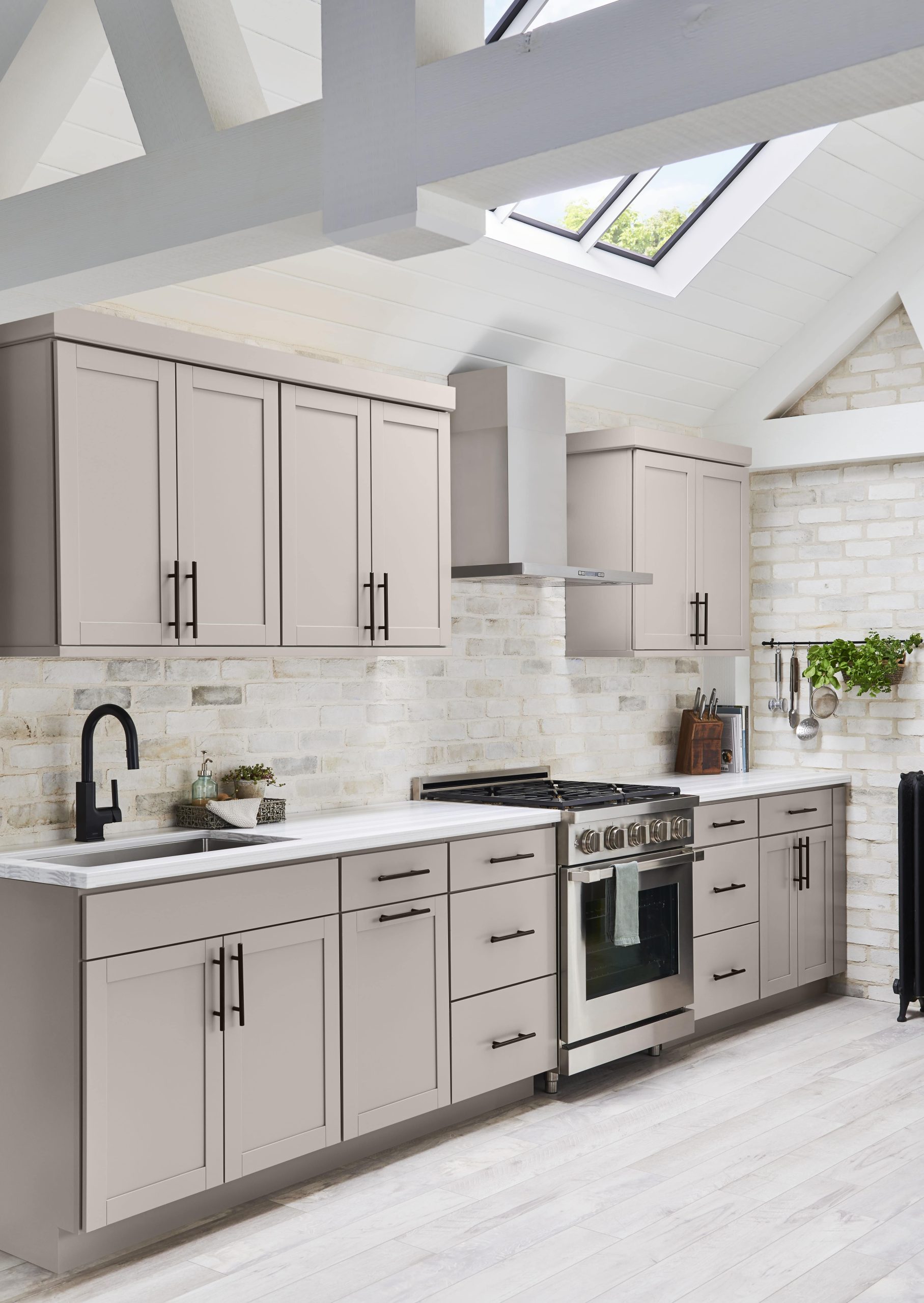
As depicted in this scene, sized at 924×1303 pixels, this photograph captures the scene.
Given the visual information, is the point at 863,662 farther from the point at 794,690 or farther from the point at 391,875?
the point at 391,875

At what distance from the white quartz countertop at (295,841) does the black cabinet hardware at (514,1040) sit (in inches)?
26.2

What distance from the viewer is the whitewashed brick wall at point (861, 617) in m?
5.71

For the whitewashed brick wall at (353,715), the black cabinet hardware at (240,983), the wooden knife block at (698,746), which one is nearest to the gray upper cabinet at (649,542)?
the whitewashed brick wall at (353,715)

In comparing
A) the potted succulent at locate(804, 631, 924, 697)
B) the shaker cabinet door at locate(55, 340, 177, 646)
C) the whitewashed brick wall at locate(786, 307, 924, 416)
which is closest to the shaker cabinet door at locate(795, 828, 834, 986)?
the potted succulent at locate(804, 631, 924, 697)

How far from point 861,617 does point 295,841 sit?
3.28m

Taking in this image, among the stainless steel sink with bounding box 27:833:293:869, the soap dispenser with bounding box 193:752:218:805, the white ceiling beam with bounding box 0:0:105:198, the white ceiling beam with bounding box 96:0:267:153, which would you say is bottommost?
the stainless steel sink with bounding box 27:833:293:869

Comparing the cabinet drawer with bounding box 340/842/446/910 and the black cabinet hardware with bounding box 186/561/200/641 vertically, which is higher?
the black cabinet hardware with bounding box 186/561/200/641

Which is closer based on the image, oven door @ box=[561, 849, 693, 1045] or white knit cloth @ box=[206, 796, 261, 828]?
white knit cloth @ box=[206, 796, 261, 828]

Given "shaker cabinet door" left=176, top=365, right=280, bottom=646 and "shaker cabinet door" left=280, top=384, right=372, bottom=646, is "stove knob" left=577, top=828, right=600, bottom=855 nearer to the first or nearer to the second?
"shaker cabinet door" left=280, top=384, right=372, bottom=646

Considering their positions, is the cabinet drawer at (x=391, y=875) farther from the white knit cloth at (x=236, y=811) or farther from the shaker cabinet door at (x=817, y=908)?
the shaker cabinet door at (x=817, y=908)

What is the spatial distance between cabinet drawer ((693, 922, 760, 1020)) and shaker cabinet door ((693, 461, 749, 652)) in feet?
4.14

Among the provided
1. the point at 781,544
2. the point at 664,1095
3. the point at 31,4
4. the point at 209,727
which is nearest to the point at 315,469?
the point at 209,727

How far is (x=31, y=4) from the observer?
8.20 feet

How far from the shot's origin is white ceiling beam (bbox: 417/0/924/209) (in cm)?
141
